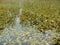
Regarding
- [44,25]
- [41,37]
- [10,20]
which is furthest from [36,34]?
[10,20]

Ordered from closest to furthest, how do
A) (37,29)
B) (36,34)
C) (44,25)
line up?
(36,34), (37,29), (44,25)

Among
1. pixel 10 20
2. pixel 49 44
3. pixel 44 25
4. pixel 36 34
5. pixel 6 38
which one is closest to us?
pixel 49 44

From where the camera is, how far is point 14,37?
12.8 feet

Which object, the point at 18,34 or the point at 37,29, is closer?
the point at 18,34

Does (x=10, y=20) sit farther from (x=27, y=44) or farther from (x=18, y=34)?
(x=27, y=44)

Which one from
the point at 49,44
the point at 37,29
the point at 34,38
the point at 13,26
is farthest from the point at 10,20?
the point at 49,44

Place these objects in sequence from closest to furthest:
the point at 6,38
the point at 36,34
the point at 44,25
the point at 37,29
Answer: the point at 6,38, the point at 36,34, the point at 37,29, the point at 44,25

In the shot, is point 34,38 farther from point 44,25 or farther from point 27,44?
point 44,25

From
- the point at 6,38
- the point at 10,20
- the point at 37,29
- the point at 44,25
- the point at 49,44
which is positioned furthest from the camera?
the point at 10,20

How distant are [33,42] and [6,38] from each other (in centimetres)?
80

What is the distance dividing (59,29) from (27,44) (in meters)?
1.42

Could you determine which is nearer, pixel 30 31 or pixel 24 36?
pixel 24 36

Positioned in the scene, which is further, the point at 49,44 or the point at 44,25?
the point at 44,25

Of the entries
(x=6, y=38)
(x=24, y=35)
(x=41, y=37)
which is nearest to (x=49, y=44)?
(x=41, y=37)
